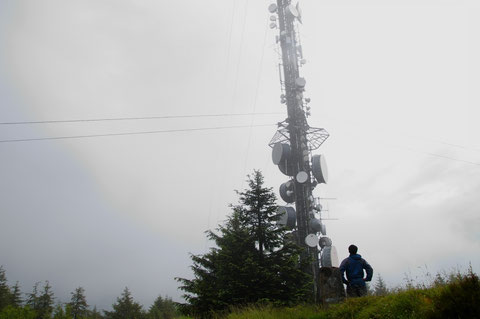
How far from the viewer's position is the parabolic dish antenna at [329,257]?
23250mm

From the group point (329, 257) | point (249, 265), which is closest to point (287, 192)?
point (329, 257)

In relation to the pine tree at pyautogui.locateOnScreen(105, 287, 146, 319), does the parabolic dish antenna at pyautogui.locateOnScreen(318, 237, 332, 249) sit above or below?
above

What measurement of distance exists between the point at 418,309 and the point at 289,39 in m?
27.5

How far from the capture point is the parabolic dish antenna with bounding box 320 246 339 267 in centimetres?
2325

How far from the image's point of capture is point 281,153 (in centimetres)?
2630

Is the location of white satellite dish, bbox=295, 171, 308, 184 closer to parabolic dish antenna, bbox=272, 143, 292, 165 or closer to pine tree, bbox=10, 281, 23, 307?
parabolic dish antenna, bbox=272, 143, 292, 165

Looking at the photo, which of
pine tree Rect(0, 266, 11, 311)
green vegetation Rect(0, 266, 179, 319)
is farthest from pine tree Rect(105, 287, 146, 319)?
pine tree Rect(0, 266, 11, 311)

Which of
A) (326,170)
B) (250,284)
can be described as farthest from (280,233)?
(326,170)

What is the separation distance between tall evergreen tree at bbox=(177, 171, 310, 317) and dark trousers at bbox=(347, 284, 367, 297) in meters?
4.82

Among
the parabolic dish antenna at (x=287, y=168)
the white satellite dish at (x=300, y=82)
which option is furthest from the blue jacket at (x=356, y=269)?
the white satellite dish at (x=300, y=82)

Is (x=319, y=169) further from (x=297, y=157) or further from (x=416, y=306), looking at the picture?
(x=416, y=306)

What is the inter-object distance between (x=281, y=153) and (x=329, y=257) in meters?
8.67

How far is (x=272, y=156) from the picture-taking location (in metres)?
27.1

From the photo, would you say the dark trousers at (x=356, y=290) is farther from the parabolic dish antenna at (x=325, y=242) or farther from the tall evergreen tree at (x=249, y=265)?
the parabolic dish antenna at (x=325, y=242)
